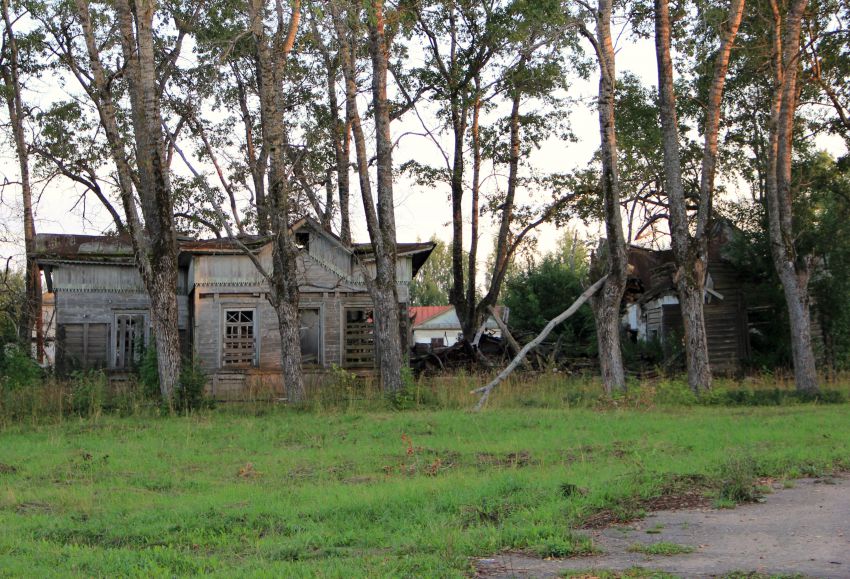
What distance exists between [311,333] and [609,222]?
1260 centimetres

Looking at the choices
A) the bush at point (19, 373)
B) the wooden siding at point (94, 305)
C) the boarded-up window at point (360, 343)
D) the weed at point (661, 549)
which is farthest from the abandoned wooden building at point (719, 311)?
the weed at point (661, 549)

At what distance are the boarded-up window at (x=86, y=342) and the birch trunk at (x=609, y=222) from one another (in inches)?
730

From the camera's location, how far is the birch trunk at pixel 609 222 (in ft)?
66.1

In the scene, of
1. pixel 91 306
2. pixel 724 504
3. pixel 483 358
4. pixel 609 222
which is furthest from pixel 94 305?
pixel 724 504

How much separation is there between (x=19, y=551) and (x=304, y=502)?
2766 millimetres

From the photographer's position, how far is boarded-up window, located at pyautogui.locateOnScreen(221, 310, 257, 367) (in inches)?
1118

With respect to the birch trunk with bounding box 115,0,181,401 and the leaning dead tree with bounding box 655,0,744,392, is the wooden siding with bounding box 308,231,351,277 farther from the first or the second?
the leaning dead tree with bounding box 655,0,744,392

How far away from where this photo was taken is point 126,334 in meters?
31.3

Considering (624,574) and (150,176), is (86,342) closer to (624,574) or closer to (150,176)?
(150,176)

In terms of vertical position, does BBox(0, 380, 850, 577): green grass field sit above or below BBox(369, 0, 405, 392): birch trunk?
below

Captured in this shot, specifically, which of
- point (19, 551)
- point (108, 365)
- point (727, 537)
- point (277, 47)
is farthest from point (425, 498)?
point (108, 365)

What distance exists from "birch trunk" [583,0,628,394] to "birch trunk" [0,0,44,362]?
708 inches

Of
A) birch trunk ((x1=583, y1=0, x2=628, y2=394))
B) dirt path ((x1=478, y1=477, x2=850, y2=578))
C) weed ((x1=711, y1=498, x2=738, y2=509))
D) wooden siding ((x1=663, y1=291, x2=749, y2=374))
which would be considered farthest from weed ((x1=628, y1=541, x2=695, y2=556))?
wooden siding ((x1=663, y1=291, x2=749, y2=374))

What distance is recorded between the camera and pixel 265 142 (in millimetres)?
21188
